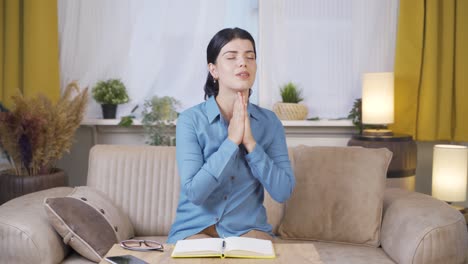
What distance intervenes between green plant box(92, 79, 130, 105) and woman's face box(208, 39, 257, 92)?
1.52 metres

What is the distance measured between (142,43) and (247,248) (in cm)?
228

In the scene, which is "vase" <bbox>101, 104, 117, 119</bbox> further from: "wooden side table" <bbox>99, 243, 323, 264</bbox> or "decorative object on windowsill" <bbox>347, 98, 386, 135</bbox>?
"wooden side table" <bbox>99, 243, 323, 264</bbox>

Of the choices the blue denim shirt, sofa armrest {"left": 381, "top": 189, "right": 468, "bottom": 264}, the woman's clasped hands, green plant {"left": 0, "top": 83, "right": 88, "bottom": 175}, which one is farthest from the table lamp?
green plant {"left": 0, "top": 83, "right": 88, "bottom": 175}

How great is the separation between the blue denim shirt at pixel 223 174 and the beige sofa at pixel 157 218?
0.40 meters

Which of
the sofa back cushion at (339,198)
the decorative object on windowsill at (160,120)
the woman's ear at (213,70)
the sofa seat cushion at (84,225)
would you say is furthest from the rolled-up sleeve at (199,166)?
the decorative object on windowsill at (160,120)

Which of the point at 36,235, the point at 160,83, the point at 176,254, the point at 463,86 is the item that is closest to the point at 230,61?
the point at 176,254

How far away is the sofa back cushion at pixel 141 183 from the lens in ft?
8.07

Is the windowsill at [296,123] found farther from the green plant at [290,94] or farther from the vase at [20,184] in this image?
the vase at [20,184]

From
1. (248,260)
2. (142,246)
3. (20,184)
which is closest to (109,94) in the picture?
(20,184)

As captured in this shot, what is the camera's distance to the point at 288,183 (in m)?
1.95

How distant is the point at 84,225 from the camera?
6.59 ft

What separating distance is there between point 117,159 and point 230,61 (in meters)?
0.87

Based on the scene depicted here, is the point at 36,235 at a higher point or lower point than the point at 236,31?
lower

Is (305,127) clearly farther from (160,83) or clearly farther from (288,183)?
(288,183)
